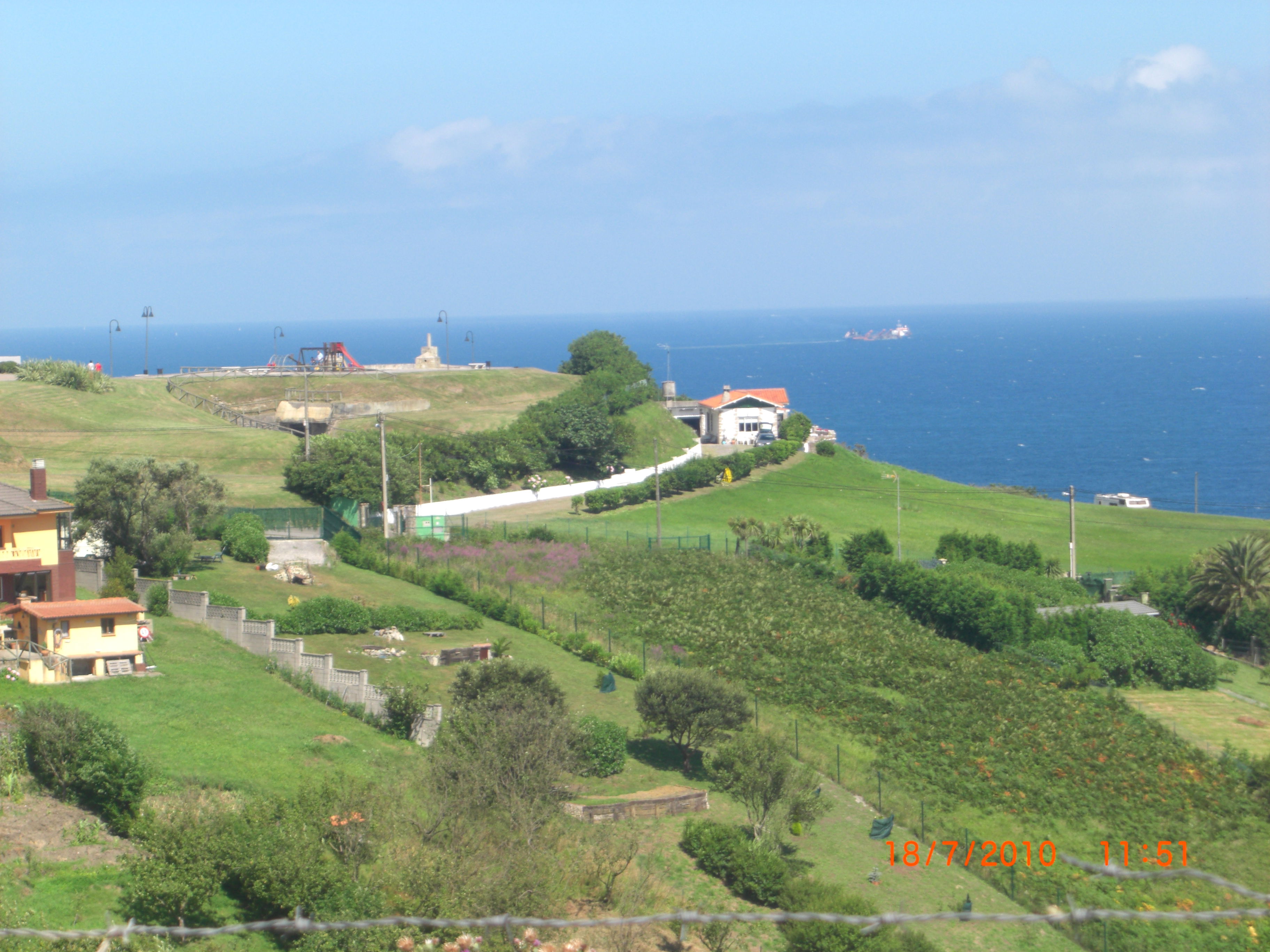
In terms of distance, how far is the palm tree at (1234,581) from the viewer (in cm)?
5700

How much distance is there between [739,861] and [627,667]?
1811 centimetres

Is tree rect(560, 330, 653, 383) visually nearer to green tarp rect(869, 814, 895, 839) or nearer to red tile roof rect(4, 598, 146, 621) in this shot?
red tile roof rect(4, 598, 146, 621)

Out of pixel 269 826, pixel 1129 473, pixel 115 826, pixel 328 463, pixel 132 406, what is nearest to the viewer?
pixel 269 826

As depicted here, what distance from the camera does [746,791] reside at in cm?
3195

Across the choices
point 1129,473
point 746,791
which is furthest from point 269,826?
point 1129,473

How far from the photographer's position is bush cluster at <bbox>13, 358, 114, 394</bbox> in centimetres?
9019

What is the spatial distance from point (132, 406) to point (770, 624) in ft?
187

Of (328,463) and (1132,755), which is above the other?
(328,463)

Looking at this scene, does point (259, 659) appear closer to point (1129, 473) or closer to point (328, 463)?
point (328, 463)

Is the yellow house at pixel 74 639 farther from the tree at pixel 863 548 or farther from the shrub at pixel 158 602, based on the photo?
the tree at pixel 863 548

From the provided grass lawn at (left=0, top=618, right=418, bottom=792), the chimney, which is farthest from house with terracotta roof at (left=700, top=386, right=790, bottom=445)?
grass lawn at (left=0, top=618, right=418, bottom=792)

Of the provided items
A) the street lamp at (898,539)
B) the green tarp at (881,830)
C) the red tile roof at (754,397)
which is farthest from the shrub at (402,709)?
the red tile roof at (754,397)

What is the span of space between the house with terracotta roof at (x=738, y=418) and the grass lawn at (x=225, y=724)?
6690 centimetres

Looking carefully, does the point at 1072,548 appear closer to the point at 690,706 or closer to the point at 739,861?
the point at 690,706
